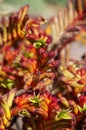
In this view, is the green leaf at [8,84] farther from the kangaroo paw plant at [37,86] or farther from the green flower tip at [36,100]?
the green flower tip at [36,100]

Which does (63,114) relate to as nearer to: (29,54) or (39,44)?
(39,44)

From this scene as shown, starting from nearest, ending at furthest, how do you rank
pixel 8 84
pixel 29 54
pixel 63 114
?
pixel 63 114, pixel 8 84, pixel 29 54

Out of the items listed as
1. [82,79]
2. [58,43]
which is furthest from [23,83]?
[58,43]

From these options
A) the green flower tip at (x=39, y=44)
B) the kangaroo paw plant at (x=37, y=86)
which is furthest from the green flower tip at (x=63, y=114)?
the green flower tip at (x=39, y=44)

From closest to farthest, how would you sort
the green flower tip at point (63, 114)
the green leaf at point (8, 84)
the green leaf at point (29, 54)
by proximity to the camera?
the green flower tip at point (63, 114), the green leaf at point (8, 84), the green leaf at point (29, 54)

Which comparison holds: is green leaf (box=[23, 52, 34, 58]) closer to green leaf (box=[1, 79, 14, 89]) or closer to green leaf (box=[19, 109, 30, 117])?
green leaf (box=[1, 79, 14, 89])

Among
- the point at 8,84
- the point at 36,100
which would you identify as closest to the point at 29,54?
the point at 8,84

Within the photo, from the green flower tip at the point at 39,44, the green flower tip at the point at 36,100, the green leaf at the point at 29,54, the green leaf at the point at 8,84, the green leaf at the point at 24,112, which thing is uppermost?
the green flower tip at the point at 39,44

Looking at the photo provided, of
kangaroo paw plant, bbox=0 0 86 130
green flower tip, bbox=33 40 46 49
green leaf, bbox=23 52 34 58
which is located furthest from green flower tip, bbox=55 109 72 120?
green leaf, bbox=23 52 34 58
